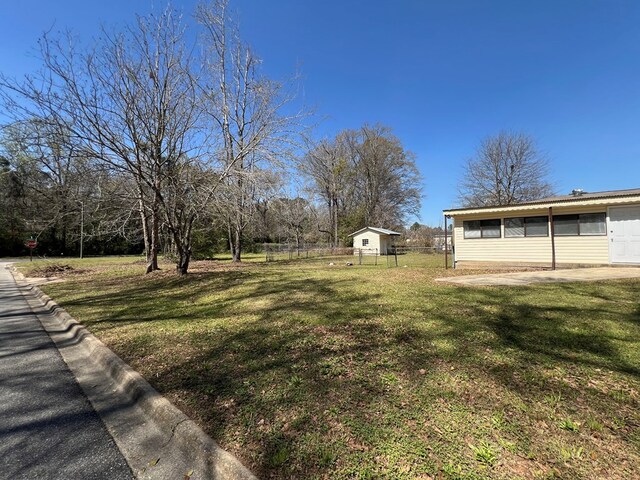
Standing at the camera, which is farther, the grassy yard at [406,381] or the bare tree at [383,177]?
the bare tree at [383,177]

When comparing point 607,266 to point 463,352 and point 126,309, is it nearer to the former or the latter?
point 463,352

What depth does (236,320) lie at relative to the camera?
17.7ft

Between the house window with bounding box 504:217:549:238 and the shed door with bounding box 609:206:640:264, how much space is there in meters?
1.96

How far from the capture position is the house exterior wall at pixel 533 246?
39.5 feet

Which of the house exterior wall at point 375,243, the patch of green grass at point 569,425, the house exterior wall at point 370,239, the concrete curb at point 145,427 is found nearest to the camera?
the concrete curb at point 145,427

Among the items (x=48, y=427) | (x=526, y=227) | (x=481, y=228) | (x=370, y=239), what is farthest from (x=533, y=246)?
(x=370, y=239)

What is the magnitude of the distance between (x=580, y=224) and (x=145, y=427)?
1487 centimetres

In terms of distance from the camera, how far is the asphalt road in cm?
218

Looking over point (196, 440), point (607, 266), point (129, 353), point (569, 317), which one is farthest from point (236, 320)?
point (607, 266)

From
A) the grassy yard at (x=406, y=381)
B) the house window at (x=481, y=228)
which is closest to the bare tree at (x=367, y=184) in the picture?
the house window at (x=481, y=228)

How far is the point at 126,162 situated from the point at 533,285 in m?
10.8

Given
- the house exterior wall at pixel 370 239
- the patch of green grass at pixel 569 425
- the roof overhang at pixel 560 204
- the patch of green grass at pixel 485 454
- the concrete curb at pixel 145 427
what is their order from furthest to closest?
the house exterior wall at pixel 370 239, the roof overhang at pixel 560 204, the patch of green grass at pixel 569 425, the concrete curb at pixel 145 427, the patch of green grass at pixel 485 454

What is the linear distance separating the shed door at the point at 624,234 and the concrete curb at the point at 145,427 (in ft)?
47.9

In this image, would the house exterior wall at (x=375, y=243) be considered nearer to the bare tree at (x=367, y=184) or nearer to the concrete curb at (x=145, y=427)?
the bare tree at (x=367, y=184)
